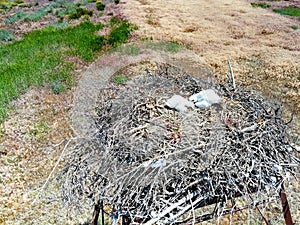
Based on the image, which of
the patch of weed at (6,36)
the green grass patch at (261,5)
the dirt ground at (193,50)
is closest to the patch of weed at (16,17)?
the patch of weed at (6,36)

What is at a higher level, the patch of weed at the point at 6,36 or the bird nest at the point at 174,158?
the bird nest at the point at 174,158

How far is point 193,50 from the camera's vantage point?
9234 mm

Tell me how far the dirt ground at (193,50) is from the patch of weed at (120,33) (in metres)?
0.30

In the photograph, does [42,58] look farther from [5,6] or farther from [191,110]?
[191,110]

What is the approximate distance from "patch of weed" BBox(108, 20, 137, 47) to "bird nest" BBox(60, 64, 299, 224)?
6.77 m

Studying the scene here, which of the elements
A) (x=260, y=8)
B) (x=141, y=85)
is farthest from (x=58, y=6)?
(x=141, y=85)

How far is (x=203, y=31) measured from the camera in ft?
34.4

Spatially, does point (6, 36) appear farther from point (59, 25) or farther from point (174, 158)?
point (174, 158)

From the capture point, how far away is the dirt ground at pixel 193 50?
5.23 meters

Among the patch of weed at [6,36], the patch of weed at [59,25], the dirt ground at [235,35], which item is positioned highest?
the patch of weed at [6,36]

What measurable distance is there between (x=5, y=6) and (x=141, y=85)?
36.8ft

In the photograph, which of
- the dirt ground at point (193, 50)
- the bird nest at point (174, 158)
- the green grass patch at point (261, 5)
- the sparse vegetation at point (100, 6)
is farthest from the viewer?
the green grass patch at point (261, 5)

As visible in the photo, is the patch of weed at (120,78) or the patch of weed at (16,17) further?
the patch of weed at (16,17)

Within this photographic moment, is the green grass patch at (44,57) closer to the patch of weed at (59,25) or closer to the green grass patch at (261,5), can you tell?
the patch of weed at (59,25)
